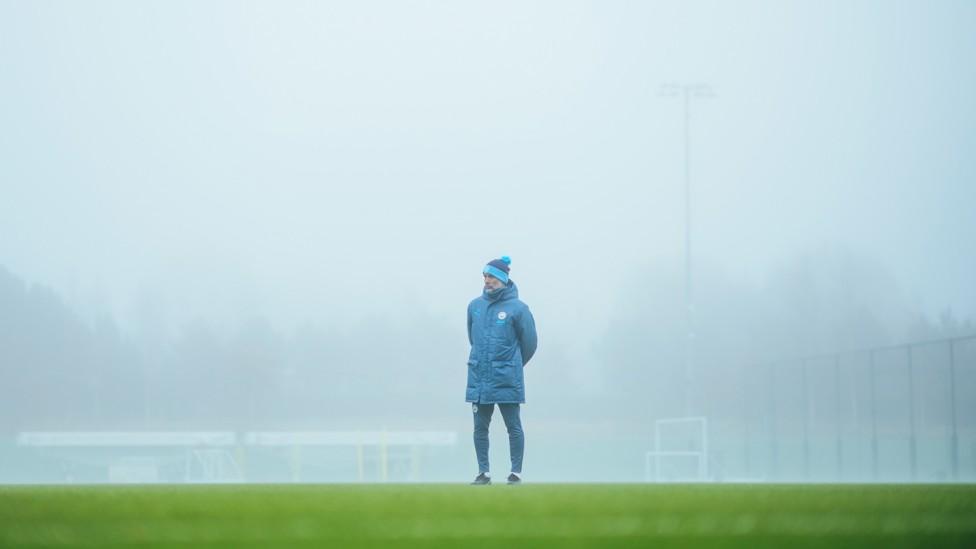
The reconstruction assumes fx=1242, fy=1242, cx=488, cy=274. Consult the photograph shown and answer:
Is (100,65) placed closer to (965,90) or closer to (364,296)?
(364,296)

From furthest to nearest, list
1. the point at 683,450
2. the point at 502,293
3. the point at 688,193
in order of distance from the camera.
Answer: the point at 688,193 < the point at 683,450 < the point at 502,293

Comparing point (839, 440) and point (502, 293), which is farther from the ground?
point (839, 440)

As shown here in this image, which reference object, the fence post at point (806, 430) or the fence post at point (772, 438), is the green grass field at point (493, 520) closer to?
the fence post at point (806, 430)

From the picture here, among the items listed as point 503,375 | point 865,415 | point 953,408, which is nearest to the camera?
point 503,375

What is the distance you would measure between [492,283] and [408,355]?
1148 cm

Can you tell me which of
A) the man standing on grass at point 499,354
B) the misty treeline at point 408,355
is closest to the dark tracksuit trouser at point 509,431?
the man standing on grass at point 499,354

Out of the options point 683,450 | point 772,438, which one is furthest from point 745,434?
point 683,450

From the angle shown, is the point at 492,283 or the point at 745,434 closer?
the point at 492,283

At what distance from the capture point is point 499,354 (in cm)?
707

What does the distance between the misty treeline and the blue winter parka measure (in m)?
11.1

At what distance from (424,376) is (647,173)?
15.9ft

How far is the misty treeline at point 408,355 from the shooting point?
57.7 ft

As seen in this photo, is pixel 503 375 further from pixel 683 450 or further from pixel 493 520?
→ pixel 683 450

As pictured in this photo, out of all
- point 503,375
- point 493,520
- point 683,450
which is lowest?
point 493,520
